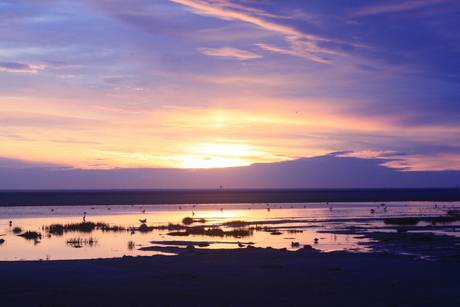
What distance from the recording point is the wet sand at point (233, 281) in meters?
14.5

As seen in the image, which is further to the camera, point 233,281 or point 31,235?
point 31,235

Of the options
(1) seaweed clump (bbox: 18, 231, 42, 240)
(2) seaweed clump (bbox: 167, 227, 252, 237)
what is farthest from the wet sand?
(1) seaweed clump (bbox: 18, 231, 42, 240)

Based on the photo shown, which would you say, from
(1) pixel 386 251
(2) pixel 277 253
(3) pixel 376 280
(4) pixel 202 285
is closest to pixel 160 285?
(4) pixel 202 285

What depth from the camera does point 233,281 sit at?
58.6 ft

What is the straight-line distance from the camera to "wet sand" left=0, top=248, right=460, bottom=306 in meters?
14.5

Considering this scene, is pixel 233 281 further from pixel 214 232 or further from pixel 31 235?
pixel 31 235

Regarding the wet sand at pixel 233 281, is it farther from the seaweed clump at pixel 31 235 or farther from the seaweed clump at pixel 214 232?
the seaweed clump at pixel 31 235

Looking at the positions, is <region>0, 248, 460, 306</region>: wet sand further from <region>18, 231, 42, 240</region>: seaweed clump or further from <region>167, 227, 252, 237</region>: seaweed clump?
<region>18, 231, 42, 240</region>: seaweed clump

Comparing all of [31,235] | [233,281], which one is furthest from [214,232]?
[233,281]

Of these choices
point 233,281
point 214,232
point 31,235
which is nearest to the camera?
point 233,281

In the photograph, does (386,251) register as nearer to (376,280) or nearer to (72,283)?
(376,280)

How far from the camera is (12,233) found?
41.0 metres

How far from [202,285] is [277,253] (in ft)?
33.5

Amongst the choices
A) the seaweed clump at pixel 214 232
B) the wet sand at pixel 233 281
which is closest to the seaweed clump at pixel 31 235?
the seaweed clump at pixel 214 232
